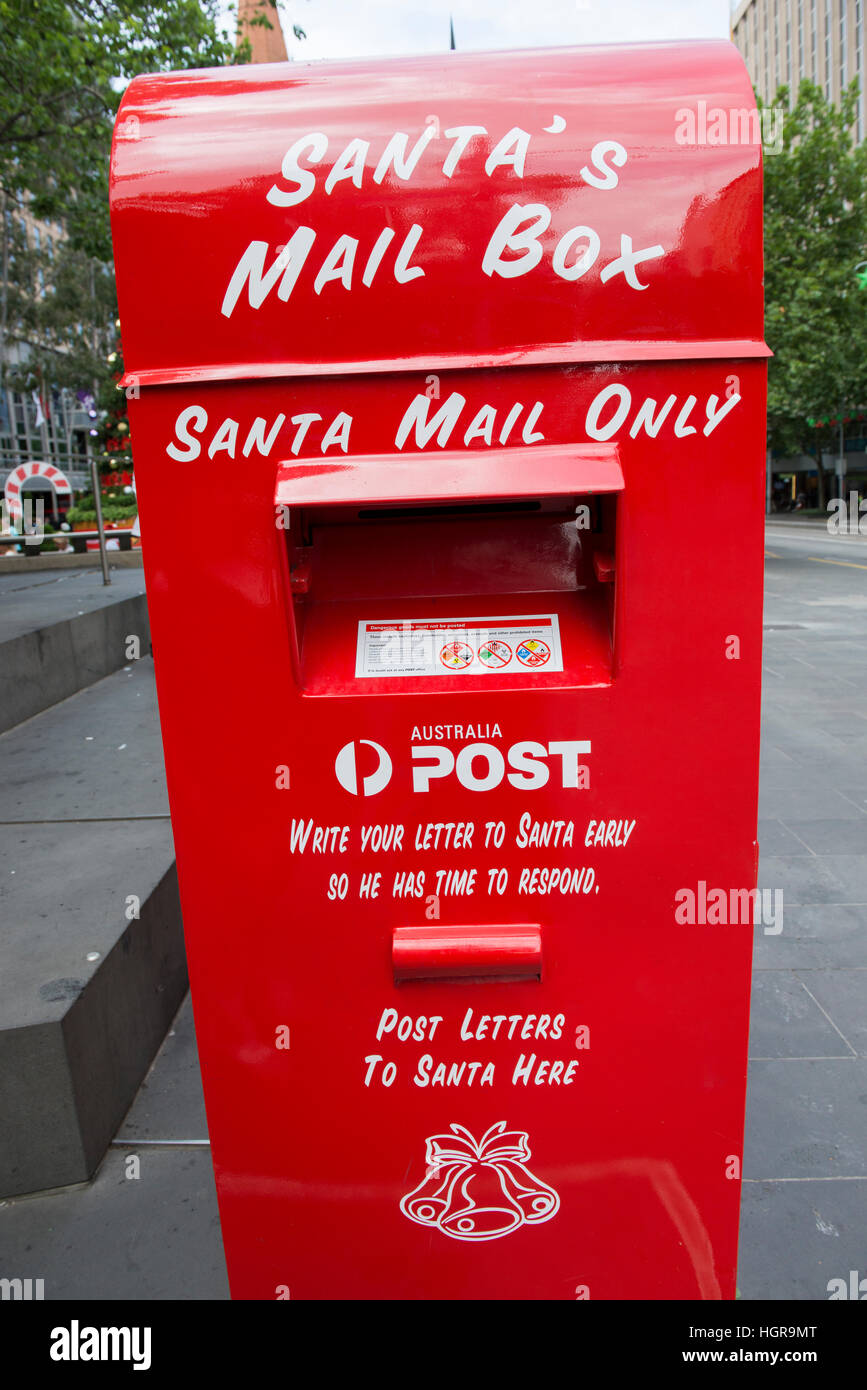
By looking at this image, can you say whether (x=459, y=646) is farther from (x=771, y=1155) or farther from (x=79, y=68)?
(x=79, y=68)

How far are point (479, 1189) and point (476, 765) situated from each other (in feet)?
2.89

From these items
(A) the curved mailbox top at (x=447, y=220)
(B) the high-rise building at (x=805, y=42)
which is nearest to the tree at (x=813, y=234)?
(A) the curved mailbox top at (x=447, y=220)

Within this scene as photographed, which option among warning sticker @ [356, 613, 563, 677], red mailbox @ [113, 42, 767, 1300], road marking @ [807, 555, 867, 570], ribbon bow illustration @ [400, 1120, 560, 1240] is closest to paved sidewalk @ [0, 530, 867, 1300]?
red mailbox @ [113, 42, 767, 1300]

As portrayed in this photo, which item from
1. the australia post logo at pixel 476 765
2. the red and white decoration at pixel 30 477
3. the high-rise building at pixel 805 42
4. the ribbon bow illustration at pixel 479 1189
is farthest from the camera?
the high-rise building at pixel 805 42

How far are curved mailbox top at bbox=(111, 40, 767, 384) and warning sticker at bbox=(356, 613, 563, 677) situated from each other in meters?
0.45

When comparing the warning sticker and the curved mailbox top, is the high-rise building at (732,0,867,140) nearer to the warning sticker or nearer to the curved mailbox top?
the curved mailbox top

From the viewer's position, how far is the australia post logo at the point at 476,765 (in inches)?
64.2

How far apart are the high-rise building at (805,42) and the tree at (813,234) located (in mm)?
28774

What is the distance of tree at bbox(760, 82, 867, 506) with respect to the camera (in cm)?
1927

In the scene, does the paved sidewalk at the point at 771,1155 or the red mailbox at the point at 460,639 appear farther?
the paved sidewalk at the point at 771,1155

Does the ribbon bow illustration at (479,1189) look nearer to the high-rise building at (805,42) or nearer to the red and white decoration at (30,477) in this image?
the red and white decoration at (30,477)

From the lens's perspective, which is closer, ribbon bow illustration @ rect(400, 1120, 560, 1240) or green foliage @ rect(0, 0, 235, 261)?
ribbon bow illustration @ rect(400, 1120, 560, 1240)

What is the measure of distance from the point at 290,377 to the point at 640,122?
2.26ft

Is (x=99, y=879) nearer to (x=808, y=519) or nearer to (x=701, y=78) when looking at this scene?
(x=701, y=78)
